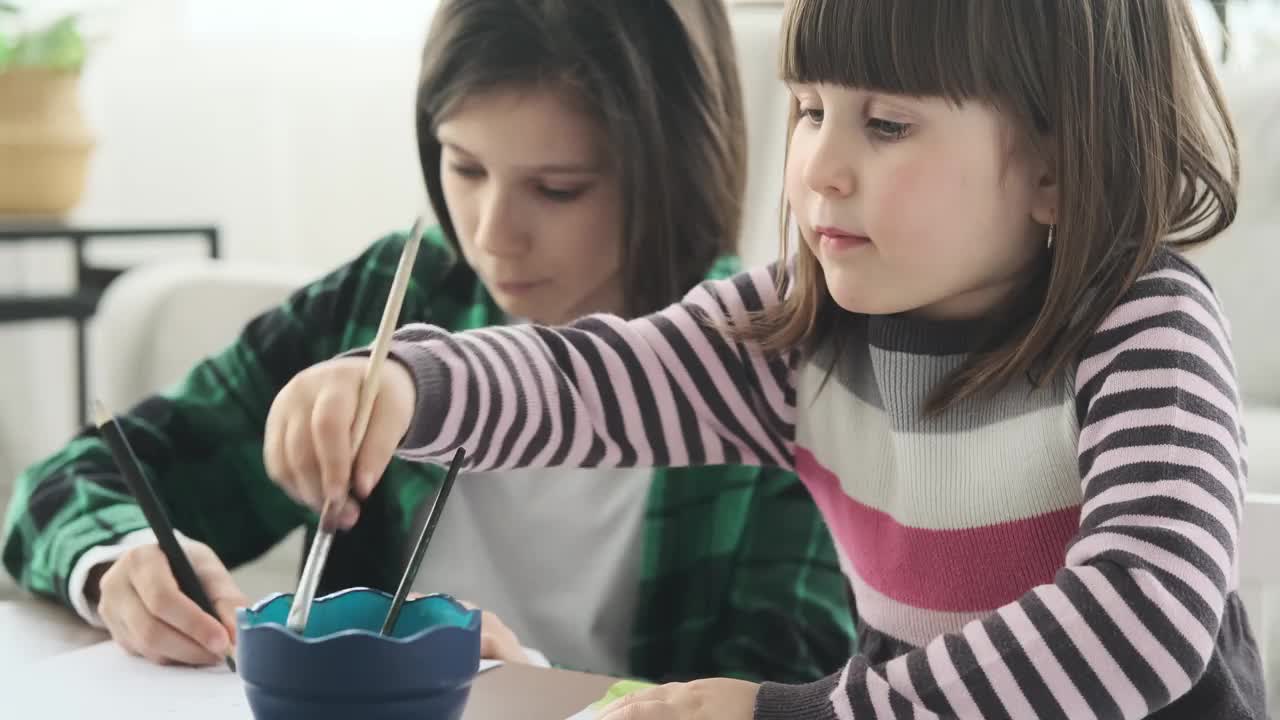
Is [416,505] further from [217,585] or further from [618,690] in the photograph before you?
[618,690]

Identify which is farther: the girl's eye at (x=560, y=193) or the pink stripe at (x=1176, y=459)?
the girl's eye at (x=560, y=193)

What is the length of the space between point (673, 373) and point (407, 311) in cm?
41

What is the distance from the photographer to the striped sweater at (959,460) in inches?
22.2

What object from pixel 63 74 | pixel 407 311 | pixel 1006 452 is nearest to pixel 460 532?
pixel 407 311

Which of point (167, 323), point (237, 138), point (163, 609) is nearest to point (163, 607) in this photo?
point (163, 609)

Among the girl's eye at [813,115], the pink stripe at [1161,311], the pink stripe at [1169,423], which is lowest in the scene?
the pink stripe at [1169,423]

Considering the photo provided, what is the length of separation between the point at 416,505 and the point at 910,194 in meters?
0.58

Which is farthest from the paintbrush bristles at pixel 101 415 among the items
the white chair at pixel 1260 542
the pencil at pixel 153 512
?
the white chair at pixel 1260 542

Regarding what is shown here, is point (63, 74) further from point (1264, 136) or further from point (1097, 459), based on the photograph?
point (1097, 459)

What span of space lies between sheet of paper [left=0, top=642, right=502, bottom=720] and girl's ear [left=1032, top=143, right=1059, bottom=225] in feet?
1.15

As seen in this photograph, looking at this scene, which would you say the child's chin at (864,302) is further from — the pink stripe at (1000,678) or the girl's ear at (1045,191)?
the pink stripe at (1000,678)

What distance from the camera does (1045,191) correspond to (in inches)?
27.3

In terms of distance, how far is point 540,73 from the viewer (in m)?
1.00

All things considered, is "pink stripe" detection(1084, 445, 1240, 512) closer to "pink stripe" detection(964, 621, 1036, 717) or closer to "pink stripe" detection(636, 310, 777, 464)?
"pink stripe" detection(964, 621, 1036, 717)
